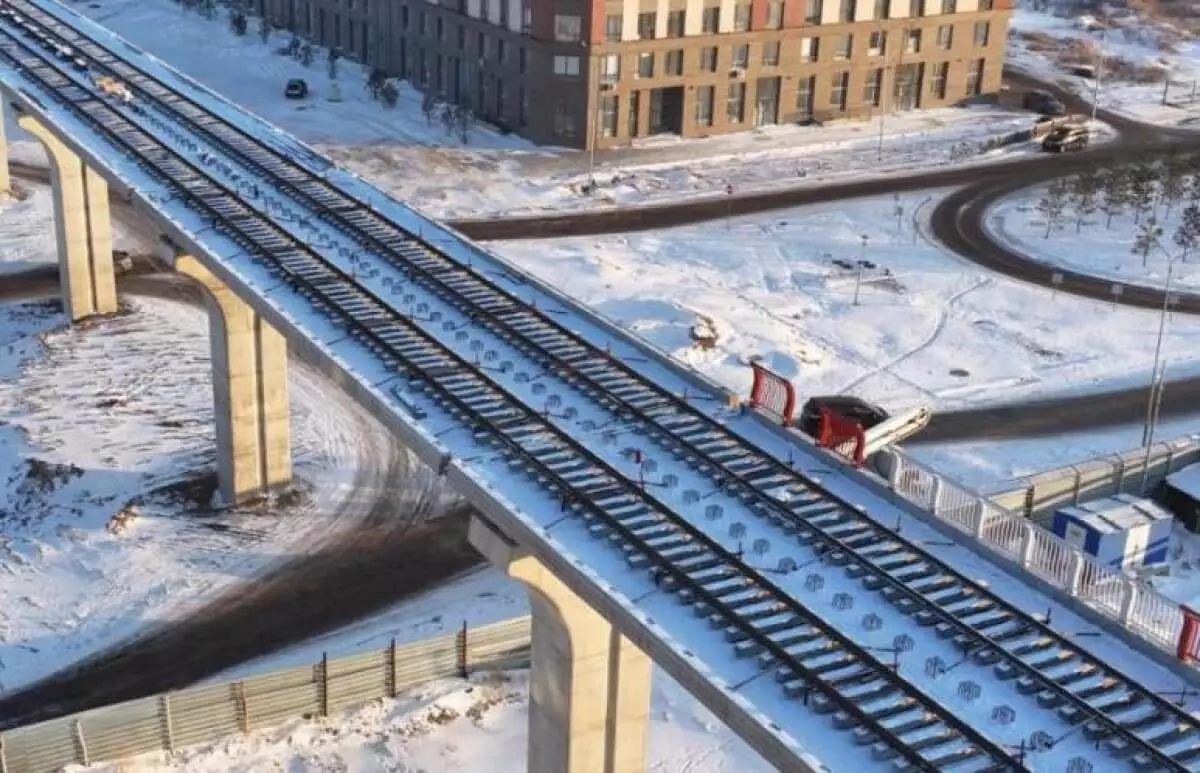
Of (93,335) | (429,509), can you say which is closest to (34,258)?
(93,335)

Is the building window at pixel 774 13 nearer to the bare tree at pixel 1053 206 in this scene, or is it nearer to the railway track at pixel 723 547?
the bare tree at pixel 1053 206

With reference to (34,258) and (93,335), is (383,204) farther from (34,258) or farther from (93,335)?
(34,258)

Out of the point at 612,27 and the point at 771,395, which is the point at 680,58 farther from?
the point at 771,395

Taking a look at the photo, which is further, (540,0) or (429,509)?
(540,0)

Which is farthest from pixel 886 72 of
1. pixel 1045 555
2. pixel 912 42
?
pixel 1045 555

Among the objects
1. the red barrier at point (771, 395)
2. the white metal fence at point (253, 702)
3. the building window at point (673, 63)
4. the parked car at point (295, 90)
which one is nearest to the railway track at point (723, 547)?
the red barrier at point (771, 395)

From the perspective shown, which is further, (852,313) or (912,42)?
(912,42)
